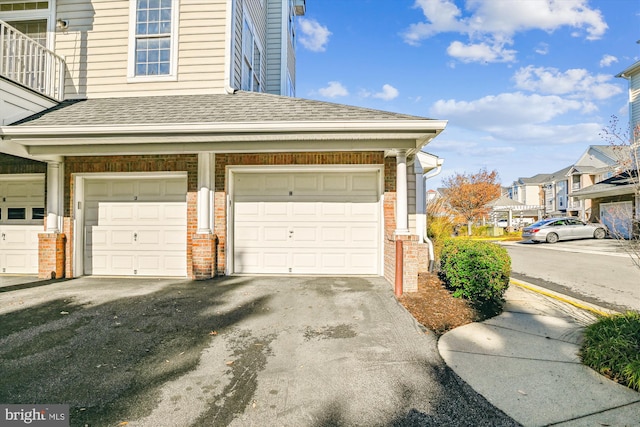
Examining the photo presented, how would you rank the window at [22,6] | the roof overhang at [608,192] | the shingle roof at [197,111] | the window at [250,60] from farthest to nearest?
1. the roof overhang at [608,192]
2. the window at [250,60]
3. the window at [22,6]
4. the shingle roof at [197,111]

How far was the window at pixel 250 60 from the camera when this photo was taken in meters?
8.86

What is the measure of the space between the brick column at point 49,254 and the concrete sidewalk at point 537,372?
7879mm

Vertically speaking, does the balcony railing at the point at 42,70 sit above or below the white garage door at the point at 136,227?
above

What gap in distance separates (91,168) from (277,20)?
8.67 metres

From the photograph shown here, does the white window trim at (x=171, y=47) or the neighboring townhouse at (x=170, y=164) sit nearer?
the neighboring townhouse at (x=170, y=164)

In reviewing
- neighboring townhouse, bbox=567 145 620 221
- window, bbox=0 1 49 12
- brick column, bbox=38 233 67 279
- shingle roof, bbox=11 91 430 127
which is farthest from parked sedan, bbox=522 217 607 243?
window, bbox=0 1 49 12

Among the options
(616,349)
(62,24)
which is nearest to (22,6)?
(62,24)

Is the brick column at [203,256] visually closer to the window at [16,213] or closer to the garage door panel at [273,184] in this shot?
the garage door panel at [273,184]

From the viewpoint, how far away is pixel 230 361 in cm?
337

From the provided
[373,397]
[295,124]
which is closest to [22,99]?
[295,124]

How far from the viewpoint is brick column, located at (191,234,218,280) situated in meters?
6.73

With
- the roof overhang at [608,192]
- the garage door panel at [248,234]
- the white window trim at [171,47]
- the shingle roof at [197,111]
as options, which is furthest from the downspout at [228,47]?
the roof overhang at [608,192]

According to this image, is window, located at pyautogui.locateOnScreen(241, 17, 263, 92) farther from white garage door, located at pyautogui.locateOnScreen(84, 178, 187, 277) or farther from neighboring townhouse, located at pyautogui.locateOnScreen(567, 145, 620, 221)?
neighboring townhouse, located at pyautogui.locateOnScreen(567, 145, 620, 221)

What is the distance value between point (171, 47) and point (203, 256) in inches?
204
